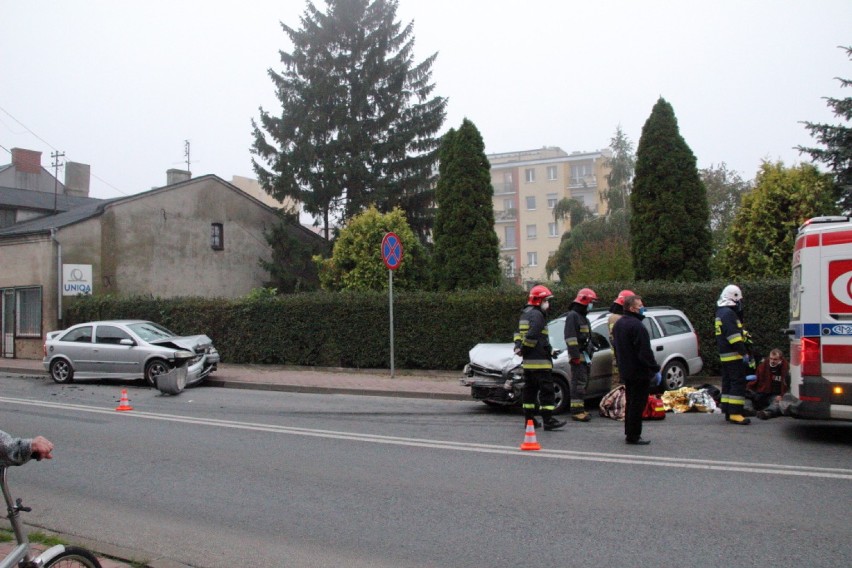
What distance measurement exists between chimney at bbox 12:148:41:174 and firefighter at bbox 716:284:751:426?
41225mm

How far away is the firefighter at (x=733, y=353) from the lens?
10008mm

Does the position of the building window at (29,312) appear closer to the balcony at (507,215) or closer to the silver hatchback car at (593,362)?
the silver hatchback car at (593,362)

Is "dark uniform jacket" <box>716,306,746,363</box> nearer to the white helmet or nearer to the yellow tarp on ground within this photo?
the white helmet

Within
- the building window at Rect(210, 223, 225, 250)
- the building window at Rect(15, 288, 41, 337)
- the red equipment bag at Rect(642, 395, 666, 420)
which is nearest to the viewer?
the red equipment bag at Rect(642, 395, 666, 420)

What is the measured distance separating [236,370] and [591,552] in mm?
15815

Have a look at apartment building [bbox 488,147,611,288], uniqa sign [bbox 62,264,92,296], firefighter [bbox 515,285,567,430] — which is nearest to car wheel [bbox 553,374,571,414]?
firefighter [bbox 515,285,567,430]

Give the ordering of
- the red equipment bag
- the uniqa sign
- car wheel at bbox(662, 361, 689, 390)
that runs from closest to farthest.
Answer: the red equipment bag
car wheel at bbox(662, 361, 689, 390)
the uniqa sign

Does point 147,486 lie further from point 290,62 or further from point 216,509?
point 290,62

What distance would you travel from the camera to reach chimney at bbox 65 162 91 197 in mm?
41531

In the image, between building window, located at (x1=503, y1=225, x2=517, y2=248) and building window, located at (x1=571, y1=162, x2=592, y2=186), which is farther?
building window, located at (x1=503, y1=225, x2=517, y2=248)

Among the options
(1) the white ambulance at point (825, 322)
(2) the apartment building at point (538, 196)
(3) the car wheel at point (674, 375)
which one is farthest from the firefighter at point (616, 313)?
(2) the apartment building at point (538, 196)

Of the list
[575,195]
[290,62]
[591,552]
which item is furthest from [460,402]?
[575,195]

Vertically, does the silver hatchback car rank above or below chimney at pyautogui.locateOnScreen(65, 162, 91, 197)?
below

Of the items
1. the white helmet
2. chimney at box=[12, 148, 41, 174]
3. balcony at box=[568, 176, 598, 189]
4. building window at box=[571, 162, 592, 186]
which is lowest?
the white helmet
